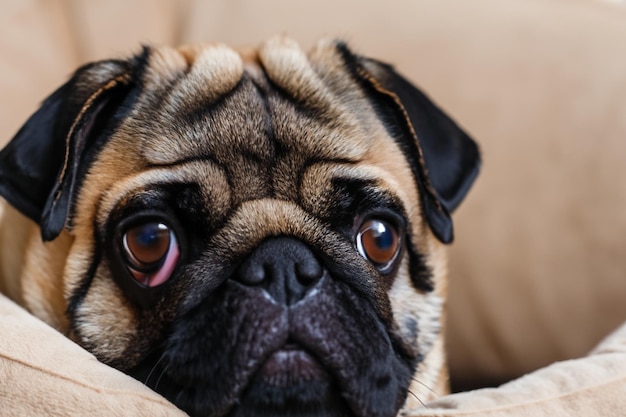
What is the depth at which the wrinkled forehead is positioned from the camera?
1491mm

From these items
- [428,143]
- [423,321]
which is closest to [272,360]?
[423,321]

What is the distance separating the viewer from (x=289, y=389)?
4.04 ft

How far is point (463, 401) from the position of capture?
4.25 feet

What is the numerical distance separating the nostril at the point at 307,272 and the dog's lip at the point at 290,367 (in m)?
0.11

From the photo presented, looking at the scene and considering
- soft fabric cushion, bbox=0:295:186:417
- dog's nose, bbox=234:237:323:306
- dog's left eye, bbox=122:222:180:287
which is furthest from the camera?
dog's left eye, bbox=122:222:180:287

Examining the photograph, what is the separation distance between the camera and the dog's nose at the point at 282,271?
1265 millimetres

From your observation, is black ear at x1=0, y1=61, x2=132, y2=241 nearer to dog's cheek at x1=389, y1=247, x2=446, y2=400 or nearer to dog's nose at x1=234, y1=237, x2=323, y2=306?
dog's nose at x1=234, y1=237, x2=323, y2=306

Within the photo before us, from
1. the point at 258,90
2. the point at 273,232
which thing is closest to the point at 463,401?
the point at 273,232

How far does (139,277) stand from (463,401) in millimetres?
595

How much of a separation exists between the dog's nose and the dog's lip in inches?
3.0

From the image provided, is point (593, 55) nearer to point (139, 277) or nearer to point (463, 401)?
point (463, 401)

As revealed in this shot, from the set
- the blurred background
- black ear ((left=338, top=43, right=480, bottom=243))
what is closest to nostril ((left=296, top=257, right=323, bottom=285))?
black ear ((left=338, top=43, right=480, bottom=243))

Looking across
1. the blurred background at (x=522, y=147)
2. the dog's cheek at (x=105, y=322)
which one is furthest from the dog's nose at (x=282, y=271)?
the blurred background at (x=522, y=147)

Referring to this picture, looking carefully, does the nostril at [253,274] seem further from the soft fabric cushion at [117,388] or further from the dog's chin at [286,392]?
the soft fabric cushion at [117,388]
